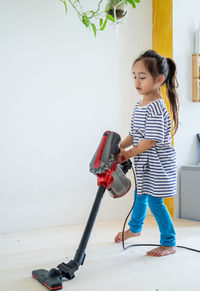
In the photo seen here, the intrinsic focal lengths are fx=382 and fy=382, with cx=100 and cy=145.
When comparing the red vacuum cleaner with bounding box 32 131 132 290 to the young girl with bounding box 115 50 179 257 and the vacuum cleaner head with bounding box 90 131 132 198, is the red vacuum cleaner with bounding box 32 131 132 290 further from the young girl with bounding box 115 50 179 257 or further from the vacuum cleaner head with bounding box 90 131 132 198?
the young girl with bounding box 115 50 179 257

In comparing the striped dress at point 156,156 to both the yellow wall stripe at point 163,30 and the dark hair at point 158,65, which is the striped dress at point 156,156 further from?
the yellow wall stripe at point 163,30

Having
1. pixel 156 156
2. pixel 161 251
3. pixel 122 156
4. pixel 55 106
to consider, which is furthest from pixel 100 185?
pixel 55 106

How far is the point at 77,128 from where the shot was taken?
2.36 meters

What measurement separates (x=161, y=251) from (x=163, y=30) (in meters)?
1.52

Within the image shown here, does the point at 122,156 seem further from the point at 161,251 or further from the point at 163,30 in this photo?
the point at 163,30

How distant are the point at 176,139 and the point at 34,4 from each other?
1212 millimetres

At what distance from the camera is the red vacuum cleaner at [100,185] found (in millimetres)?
1317

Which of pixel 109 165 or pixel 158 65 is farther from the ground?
pixel 158 65

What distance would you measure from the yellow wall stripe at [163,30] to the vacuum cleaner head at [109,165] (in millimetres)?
1043

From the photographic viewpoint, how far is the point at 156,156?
168cm

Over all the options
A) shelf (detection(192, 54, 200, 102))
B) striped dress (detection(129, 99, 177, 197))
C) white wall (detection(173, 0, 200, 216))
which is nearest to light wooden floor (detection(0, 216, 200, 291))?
striped dress (detection(129, 99, 177, 197))

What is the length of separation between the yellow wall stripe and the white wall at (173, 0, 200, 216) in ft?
0.10

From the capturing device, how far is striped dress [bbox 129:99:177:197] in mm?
1632

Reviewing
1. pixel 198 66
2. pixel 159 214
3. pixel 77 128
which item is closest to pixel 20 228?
pixel 77 128
